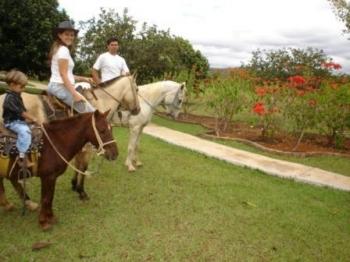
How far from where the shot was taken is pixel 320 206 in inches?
279

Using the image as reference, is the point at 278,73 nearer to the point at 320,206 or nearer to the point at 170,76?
the point at 170,76

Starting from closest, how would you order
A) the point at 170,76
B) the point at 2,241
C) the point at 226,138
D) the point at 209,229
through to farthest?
the point at 2,241 < the point at 209,229 < the point at 226,138 < the point at 170,76

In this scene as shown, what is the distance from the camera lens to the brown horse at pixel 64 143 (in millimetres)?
5316

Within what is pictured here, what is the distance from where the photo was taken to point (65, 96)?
5902 mm

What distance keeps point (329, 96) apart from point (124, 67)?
6.33 metres

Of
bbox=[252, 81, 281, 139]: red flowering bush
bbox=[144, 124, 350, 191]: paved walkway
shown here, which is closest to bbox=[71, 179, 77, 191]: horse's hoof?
bbox=[144, 124, 350, 191]: paved walkway

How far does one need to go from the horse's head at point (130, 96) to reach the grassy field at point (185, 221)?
1.31m

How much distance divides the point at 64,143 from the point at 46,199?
0.73m

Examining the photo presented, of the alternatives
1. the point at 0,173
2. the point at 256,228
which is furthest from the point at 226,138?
the point at 0,173

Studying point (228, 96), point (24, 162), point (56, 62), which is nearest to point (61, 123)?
point (24, 162)

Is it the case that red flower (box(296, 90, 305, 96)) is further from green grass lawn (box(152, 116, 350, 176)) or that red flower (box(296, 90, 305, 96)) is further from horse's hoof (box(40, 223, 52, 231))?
horse's hoof (box(40, 223, 52, 231))

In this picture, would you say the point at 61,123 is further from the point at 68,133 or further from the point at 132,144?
the point at 132,144

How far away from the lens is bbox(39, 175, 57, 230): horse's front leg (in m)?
5.32

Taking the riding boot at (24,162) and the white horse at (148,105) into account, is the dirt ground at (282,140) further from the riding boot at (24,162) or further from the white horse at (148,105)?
the riding boot at (24,162)
